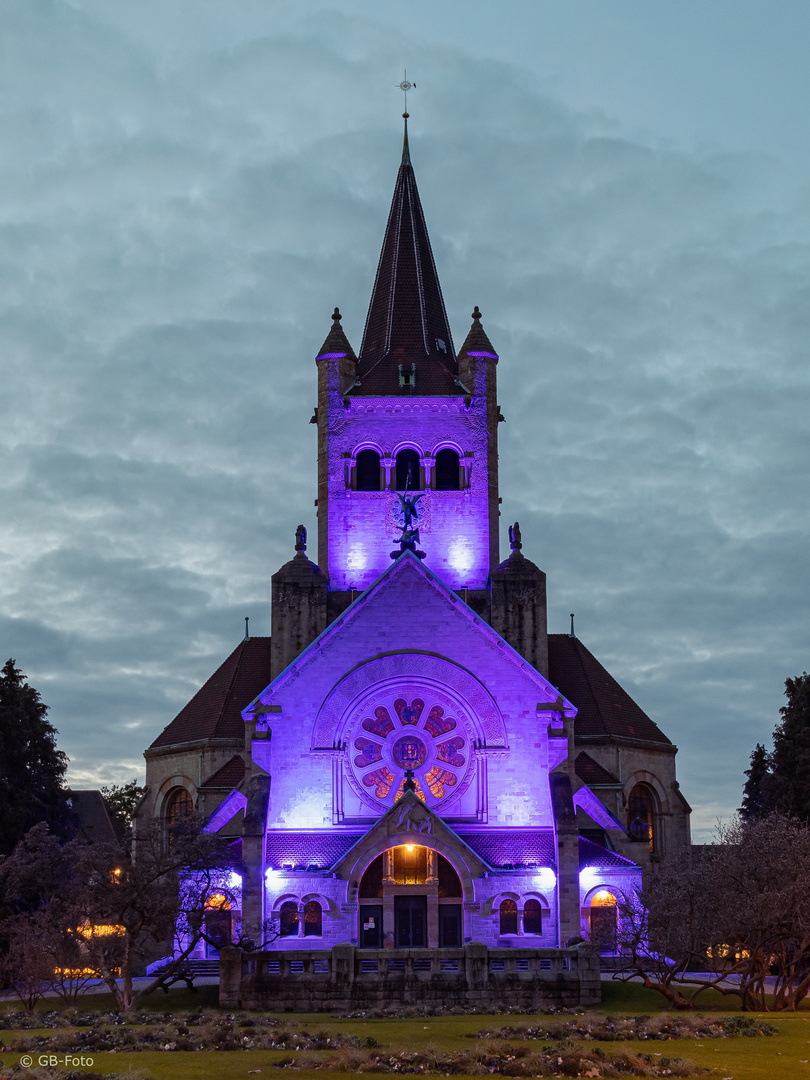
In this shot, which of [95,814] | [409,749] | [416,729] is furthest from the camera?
[95,814]

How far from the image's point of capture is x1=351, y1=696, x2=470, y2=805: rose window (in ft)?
161

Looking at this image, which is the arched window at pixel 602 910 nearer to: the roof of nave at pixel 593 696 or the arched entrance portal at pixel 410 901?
the arched entrance portal at pixel 410 901

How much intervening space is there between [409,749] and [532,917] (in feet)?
25.5

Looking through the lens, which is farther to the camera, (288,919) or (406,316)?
(406,316)

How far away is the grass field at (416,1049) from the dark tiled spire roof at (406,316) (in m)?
33.8

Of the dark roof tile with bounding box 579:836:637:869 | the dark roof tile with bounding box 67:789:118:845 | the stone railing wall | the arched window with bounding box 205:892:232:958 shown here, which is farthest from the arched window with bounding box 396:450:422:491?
the dark roof tile with bounding box 67:789:118:845

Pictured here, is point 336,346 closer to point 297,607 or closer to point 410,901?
point 297,607

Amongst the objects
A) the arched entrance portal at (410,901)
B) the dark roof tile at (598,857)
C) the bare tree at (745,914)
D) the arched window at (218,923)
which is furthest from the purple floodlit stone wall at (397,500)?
the bare tree at (745,914)

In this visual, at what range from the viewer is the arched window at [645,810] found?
5859cm

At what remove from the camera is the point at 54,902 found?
42.0 metres

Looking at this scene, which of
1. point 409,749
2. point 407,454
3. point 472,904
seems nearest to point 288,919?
point 472,904

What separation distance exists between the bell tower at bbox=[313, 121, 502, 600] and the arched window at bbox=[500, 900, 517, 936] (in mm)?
15848

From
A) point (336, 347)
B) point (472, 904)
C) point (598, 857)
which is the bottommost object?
point (472, 904)

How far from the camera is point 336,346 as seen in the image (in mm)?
62219
